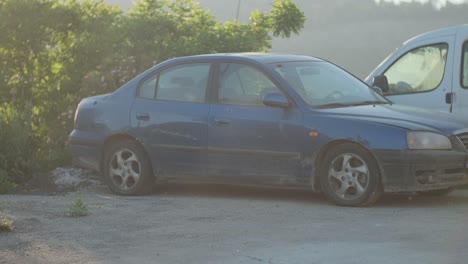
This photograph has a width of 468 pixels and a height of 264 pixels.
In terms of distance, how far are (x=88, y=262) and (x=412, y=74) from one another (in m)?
→ 6.40

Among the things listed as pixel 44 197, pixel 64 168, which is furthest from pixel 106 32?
pixel 44 197

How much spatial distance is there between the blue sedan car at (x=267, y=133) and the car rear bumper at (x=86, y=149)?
0.01 meters

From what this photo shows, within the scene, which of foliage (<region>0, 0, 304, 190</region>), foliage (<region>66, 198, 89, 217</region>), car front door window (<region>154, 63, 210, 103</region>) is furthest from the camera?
foliage (<region>0, 0, 304, 190</region>)

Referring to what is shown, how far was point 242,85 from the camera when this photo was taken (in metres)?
11.1

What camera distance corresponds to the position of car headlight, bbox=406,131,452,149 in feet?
32.4

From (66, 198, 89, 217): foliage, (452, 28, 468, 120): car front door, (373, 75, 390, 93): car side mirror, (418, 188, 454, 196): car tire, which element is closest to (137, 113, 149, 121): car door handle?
(66, 198, 89, 217): foliage

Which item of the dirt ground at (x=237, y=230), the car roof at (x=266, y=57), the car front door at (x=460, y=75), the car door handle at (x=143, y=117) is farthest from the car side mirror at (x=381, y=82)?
the car door handle at (x=143, y=117)

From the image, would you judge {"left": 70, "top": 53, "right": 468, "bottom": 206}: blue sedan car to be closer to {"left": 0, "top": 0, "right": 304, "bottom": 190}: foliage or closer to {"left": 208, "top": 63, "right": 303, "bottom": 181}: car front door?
{"left": 208, "top": 63, "right": 303, "bottom": 181}: car front door

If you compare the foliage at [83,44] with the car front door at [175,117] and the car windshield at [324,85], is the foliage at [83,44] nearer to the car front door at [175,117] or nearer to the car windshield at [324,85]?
the car front door at [175,117]

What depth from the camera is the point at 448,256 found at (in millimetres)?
7191

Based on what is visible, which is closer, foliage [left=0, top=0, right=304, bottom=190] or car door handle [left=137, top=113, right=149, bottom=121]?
car door handle [left=137, top=113, right=149, bottom=121]

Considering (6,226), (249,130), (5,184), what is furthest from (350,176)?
(5,184)

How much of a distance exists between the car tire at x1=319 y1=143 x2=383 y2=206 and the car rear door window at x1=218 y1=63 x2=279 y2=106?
1.08 m

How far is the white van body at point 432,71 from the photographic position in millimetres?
12266
